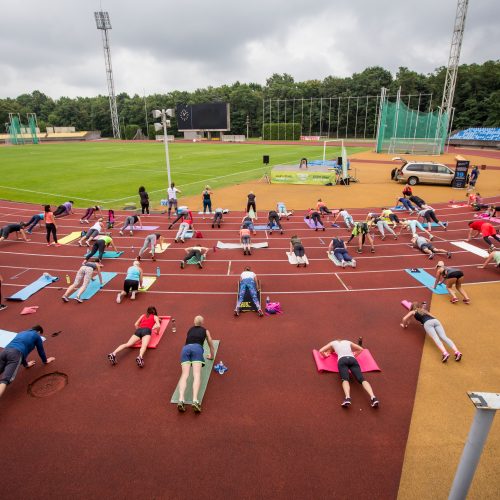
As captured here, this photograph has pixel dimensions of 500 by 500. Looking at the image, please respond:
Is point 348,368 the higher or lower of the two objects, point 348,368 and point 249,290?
the lower

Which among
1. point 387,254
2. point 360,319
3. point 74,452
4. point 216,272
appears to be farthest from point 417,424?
point 387,254

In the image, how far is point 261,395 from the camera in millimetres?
6973

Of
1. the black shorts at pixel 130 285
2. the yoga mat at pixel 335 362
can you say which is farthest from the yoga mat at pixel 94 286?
the yoga mat at pixel 335 362

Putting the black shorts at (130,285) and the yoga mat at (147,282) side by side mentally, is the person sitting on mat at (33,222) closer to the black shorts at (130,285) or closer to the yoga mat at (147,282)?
the yoga mat at (147,282)

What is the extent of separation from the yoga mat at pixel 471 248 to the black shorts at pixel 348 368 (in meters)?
10.1

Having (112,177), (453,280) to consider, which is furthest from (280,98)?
(453,280)

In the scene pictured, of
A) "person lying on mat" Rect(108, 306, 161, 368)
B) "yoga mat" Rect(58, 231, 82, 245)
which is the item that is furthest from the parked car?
"person lying on mat" Rect(108, 306, 161, 368)

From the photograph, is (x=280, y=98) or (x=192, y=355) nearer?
(x=192, y=355)

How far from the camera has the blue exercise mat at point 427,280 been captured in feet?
36.5

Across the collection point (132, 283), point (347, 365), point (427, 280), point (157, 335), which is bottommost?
point (157, 335)

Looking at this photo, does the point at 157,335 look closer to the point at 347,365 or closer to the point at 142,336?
the point at 142,336

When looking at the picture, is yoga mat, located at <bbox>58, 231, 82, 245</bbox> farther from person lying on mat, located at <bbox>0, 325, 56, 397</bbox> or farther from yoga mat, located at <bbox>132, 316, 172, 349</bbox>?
person lying on mat, located at <bbox>0, 325, 56, 397</bbox>

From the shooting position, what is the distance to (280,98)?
97812 millimetres

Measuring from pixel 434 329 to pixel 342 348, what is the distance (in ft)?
8.42
